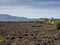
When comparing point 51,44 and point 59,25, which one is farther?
point 59,25

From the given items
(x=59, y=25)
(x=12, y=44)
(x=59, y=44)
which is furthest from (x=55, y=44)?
(x=59, y=25)

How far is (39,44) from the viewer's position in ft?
133

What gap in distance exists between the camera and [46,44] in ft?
133

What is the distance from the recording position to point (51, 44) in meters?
40.8

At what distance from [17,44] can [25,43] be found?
7.93 ft

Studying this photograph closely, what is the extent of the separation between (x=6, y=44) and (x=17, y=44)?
1960 mm

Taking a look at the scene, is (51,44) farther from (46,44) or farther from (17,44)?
(17,44)

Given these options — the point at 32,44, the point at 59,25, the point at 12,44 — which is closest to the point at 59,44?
the point at 32,44

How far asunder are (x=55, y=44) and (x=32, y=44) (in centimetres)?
350

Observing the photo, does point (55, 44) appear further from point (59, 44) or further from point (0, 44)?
point (0, 44)

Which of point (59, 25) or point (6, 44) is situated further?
point (59, 25)

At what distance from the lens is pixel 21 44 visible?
39562 mm

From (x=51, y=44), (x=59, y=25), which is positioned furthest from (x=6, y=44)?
(x=59, y=25)

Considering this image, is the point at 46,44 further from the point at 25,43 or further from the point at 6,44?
the point at 6,44
